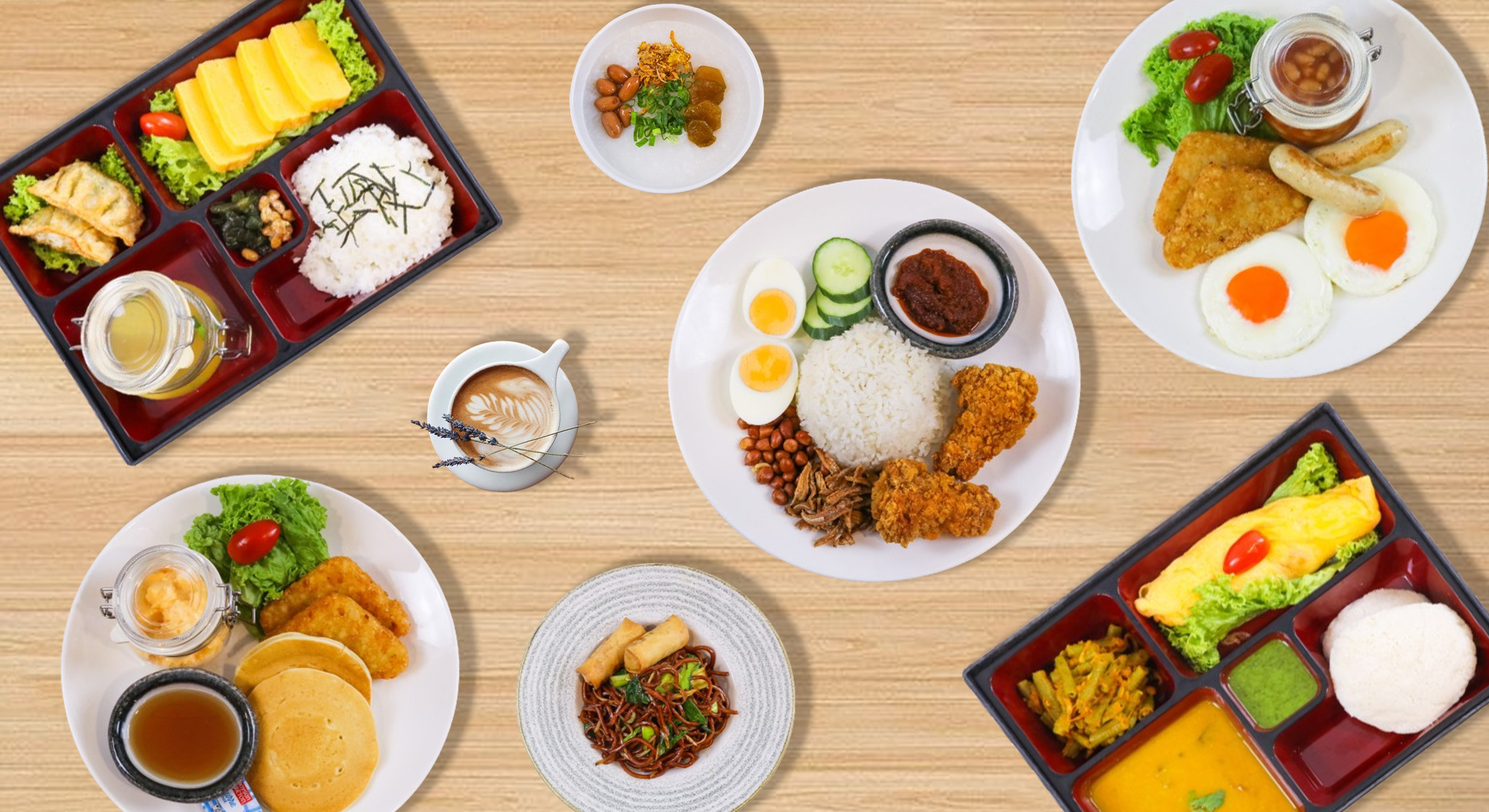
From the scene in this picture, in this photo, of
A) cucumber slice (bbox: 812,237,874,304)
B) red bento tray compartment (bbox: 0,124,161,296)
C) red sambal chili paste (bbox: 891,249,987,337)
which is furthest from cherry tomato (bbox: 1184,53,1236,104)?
red bento tray compartment (bbox: 0,124,161,296)

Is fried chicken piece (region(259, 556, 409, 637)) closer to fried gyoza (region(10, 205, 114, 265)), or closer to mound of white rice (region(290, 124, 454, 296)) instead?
mound of white rice (region(290, 124, 454, 296))

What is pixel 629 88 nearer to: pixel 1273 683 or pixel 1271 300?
pixel 1271 300

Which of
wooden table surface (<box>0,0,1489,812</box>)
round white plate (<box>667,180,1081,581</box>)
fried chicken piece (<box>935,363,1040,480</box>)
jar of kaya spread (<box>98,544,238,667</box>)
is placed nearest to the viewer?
jar of kaya spread (<box>98,544,238,667</box>)

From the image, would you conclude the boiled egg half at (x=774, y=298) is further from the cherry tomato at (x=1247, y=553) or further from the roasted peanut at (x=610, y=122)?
the cherry tomato at (x=1247, y=553)

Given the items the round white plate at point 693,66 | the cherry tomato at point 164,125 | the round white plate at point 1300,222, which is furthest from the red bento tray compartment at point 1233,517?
the cherry tomato at point 164,125

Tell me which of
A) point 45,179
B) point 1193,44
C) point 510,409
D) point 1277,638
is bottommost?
point 1277,638

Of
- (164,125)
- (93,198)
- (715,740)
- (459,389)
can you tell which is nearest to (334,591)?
(459,389)
